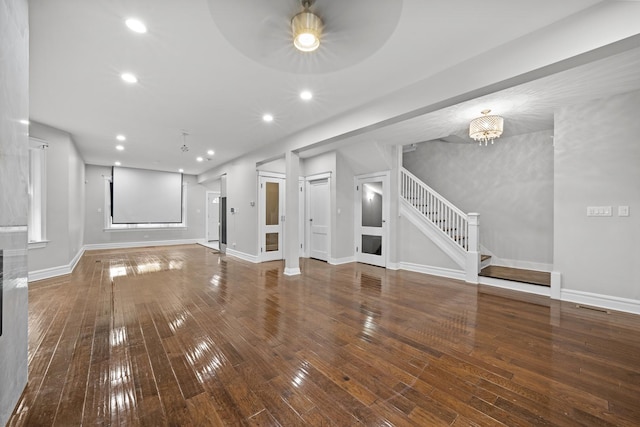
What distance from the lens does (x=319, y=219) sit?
660 centimetres

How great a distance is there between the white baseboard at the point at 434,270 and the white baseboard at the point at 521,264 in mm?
1452

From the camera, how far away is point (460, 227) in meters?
5.07

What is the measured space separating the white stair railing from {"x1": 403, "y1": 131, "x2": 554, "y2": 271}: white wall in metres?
0.91

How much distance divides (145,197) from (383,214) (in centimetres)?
836

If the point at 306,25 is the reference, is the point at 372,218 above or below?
below

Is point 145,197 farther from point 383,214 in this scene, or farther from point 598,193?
point 598,193

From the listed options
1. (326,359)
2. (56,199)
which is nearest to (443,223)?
(326,359)

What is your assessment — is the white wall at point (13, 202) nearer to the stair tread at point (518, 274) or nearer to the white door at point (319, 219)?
the white door at point (319, 219)

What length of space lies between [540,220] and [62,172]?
9.36m

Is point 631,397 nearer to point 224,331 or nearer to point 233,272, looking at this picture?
point 224,331

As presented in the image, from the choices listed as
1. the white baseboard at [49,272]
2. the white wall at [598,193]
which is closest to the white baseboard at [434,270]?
the white wall at [598,193]

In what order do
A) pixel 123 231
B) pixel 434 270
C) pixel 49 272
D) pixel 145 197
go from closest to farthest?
pixel 49 272, pixel 434 270, pixel 123 231, pixel 145 197

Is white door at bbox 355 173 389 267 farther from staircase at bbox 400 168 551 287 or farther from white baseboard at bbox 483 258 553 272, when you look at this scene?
white baseboard at bbox 483 258 553 272

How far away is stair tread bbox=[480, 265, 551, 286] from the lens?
157 inches
